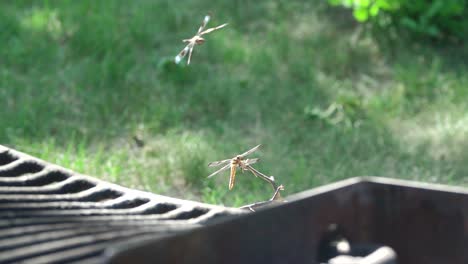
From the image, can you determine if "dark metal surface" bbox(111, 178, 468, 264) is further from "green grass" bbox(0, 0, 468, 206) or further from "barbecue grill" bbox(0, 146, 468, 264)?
"green grass" bbox(0, 0, 468, 206)

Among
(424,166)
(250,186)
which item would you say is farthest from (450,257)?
(424,166)

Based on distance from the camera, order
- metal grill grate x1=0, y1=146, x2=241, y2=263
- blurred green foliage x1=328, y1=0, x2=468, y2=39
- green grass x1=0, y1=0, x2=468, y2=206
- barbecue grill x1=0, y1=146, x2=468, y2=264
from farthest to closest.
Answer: blurred green foliage x1=328, y1=0, x2=468, y2=39, green grass x1=0, y1=0, x2=468, y2=206, metal grill grate x1=0, y1=146, x2=241, y2=263, barbecue grill x1=0, y1=146, x2=468, y2=264

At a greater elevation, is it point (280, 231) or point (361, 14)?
point (361, 14)

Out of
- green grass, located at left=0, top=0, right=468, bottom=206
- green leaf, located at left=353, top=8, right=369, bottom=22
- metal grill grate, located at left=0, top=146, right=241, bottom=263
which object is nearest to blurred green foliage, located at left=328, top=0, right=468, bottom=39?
green leaf, located at left=353, top=8, right=369, bottom=22

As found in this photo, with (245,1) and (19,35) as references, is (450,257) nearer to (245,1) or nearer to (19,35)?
(19,35)

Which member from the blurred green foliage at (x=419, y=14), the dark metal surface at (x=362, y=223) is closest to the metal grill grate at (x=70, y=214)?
the dark metal surface at (x=362, y=223)

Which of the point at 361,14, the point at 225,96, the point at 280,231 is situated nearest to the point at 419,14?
the point at 361,14

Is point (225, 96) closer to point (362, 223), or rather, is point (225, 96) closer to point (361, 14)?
point (361, 14)
